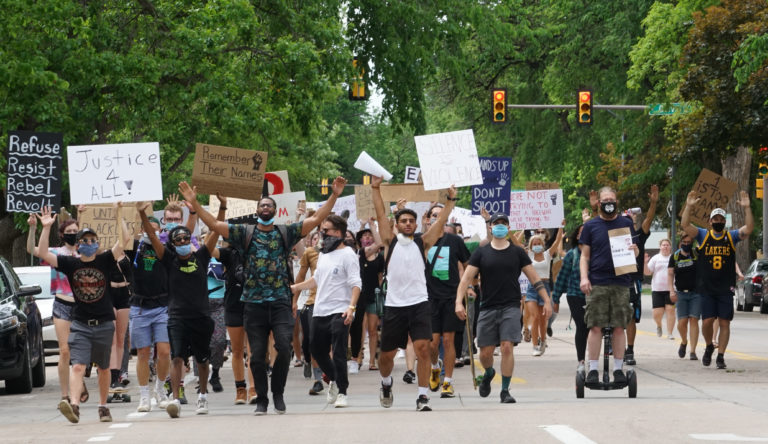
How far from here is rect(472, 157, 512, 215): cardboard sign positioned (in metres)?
21.0

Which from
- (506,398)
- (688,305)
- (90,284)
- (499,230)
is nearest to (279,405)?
(90,284)

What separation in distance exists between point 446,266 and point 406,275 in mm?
1587

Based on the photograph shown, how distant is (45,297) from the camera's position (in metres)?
22.6

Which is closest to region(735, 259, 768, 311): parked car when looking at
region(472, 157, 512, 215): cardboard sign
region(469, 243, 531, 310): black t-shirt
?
region(472, 157, 512, 215): cardboard sign

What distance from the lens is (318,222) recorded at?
12656mm

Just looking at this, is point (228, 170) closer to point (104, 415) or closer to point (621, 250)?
point (104, 415)

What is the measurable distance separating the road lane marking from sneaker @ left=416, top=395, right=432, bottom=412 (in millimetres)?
1823

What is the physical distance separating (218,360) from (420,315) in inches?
153

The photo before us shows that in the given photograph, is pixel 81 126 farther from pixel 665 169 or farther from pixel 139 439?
pixel 665 169

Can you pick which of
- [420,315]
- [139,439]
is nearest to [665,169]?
[420,315]

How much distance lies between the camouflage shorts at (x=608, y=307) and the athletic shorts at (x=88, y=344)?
428 centimetres

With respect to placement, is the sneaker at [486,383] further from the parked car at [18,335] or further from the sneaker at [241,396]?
the parked car at [18,335]

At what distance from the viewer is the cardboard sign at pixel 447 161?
51.8 feet

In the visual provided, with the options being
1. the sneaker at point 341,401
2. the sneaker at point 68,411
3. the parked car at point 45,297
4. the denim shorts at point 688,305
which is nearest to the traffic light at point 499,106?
the parked car at point 45,297
